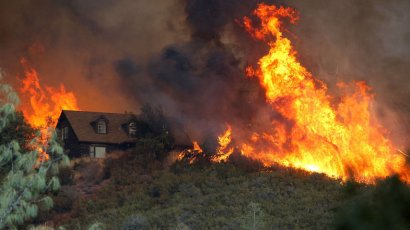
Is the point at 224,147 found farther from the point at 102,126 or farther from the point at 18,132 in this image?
the point at 102,126

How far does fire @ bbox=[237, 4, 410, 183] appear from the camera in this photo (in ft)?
145

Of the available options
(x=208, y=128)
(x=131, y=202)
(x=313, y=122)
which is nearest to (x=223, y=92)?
(x=208, y=128)

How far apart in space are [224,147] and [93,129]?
15.7 m

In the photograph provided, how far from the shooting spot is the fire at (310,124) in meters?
44.1

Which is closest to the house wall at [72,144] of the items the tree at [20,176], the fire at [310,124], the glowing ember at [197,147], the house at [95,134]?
the house at [95,134]

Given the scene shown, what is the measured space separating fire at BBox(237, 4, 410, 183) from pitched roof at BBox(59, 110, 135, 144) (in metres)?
14.6

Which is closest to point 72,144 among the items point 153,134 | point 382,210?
point 153,134

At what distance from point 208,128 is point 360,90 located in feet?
34.5

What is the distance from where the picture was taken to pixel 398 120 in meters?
51.3

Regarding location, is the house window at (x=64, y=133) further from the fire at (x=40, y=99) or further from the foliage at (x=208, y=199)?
the foliage at (x=208, y=199)

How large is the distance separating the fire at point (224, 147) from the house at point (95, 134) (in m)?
10.9

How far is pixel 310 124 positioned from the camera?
44781mm

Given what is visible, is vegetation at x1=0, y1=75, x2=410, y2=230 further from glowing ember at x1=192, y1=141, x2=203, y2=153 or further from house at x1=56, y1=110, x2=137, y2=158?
house at x1=56, y1=110, x2=137, y2=158

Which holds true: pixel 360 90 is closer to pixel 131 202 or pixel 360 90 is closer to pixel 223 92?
→ pixel 223 92
